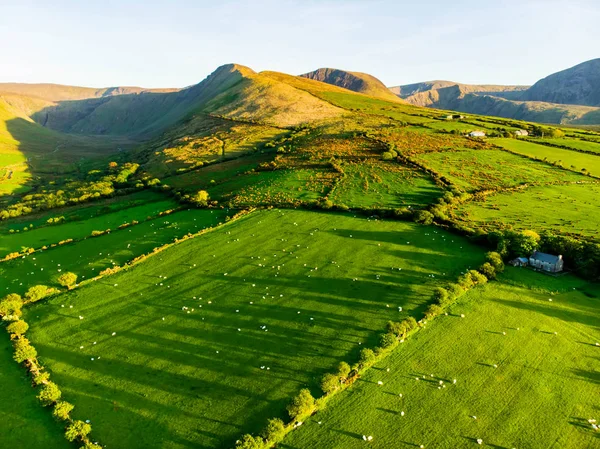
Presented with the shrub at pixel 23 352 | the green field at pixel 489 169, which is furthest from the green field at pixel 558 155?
the shrub at pixel 23 352

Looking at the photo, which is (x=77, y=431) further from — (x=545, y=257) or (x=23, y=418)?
(x=545, y=257)

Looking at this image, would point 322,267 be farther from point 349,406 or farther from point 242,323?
point 349,406

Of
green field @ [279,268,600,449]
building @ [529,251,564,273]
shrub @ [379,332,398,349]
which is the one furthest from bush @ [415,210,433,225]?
shrub @ [379,332,398,349]

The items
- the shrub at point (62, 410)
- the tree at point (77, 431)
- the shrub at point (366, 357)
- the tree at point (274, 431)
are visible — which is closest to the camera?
the tree at point (274, 431)

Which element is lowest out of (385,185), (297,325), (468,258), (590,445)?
(590,445)

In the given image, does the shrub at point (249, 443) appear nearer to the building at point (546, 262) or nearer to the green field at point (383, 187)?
the building at point (546, 262)

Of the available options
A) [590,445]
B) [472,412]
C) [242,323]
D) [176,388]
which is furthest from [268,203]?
A: [590,445]
